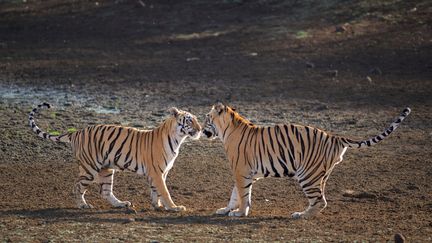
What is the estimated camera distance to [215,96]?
→ 1750 cm

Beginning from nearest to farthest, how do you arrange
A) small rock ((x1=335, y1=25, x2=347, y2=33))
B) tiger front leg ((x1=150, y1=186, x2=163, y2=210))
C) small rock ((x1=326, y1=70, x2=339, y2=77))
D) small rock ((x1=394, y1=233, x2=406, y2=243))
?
small rock ((x1=394, y1=233, x2=406, y2=243)), tiger front leg ((x1=150, y1=186, x2=163, y2=210)), small rock ((x1=326, y1=70, x2=339, y2=77)), small rock ((x1=335, y1=25, x2=347, y2=33))

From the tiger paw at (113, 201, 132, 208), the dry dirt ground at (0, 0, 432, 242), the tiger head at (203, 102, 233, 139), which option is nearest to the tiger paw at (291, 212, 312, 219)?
the dry dirt ground at (0, 0, 432, 242)

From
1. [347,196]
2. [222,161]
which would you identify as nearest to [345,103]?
[222,161]

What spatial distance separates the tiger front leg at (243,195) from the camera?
1041cm

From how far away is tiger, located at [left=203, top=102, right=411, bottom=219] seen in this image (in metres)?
10.3

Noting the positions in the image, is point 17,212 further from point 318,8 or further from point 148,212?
point 318,8

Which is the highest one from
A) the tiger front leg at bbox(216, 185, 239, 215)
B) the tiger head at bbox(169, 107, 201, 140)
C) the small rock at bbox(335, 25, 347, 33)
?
the small rock at bbox(335, 25, 347, 33)

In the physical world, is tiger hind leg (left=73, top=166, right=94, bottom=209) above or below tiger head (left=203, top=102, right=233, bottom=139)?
below

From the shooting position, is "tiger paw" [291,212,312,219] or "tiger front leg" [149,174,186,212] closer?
"tiger paw" [291,212,312,219]

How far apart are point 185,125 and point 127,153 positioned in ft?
2.83

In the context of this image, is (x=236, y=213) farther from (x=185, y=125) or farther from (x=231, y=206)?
(x=185, y=125)

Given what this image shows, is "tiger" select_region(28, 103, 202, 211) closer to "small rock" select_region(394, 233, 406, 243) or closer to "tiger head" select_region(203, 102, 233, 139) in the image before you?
"tiger head" select_region(203, 102, 233, 139)

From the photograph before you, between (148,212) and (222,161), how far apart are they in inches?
123

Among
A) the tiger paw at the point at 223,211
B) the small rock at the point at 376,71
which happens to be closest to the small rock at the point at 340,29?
the small rock at the point at 376,71
